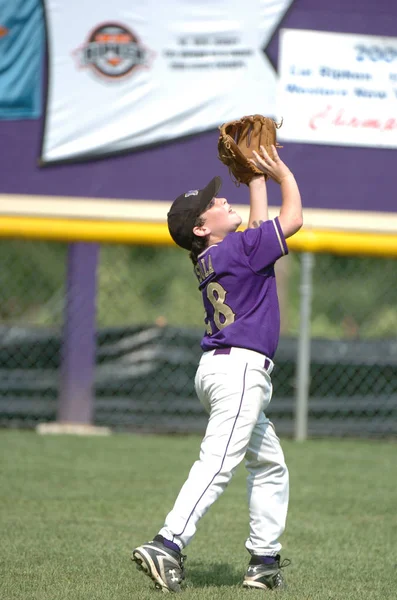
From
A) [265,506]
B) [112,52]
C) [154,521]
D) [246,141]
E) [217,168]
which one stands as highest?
[112,52]

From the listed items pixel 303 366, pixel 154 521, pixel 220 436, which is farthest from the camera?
pixel 303 366

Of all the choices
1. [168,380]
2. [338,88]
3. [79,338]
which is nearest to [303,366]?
[168,380]

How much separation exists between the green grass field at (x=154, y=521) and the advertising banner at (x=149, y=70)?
265cm

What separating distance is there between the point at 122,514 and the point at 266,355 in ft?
5.71

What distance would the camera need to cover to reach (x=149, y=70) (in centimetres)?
861

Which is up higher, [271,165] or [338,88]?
[338,88]

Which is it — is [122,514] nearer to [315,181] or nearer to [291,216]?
[291,216]

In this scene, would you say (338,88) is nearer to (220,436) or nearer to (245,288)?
(245,288)

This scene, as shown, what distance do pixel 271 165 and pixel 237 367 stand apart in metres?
0.77

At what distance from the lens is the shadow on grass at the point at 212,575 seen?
3680 mm

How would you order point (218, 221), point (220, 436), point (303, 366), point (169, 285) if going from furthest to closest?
point (169, 285) → point (303, 366) → point (218, 221) → point (220, 436)

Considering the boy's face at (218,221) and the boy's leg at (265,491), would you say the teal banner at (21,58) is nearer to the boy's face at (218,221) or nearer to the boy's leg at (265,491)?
the boy's face at (218,221)

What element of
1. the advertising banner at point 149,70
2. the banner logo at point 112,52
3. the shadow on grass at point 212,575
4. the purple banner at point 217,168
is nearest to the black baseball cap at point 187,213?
the shadow on grass at point 212,575

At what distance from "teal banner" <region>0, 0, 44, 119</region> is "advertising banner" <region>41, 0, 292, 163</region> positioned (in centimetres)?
11
